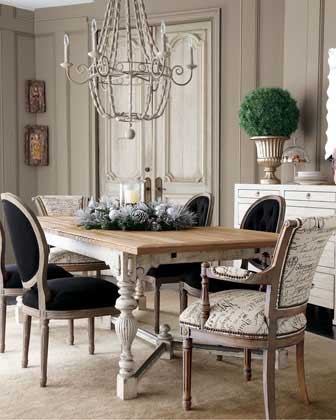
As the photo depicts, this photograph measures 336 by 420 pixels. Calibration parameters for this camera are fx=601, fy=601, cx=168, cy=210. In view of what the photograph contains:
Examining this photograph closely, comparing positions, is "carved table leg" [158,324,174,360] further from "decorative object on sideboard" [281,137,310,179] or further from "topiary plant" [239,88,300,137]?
"topiary plant" [239,88,300,137]

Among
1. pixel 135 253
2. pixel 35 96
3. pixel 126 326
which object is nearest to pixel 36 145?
pixel 35 96

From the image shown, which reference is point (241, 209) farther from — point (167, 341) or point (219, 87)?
point (167, 341)

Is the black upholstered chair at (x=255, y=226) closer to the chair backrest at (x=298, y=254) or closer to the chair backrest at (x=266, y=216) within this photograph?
the chair backrest at (x=266, y=216)

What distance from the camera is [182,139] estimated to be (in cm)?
596

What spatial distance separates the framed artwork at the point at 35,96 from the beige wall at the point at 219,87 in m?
0.07

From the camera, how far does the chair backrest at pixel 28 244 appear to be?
3.01 meters

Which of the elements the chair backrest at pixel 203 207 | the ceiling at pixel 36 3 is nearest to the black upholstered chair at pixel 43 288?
the chair backrest at pixel 203 207

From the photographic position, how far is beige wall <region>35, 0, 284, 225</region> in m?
5.50

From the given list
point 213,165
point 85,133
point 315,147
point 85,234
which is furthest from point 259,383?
point 85,133

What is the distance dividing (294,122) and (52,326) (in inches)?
97.9

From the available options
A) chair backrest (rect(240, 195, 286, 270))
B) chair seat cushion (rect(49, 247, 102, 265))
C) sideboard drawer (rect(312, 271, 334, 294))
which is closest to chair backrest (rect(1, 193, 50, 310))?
chair seat cushion (rect(49, 247, 102, 265))

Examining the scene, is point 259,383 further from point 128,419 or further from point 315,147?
point 315,147

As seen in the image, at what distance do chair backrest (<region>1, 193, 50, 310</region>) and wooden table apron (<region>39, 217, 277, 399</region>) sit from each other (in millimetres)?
217

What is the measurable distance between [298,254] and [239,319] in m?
0.37
